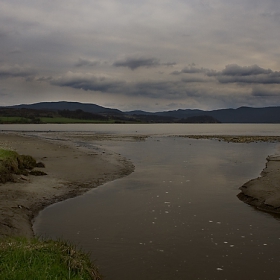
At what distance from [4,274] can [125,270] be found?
376cm

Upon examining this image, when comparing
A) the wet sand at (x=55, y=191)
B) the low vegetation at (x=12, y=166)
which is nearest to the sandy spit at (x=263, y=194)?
the wet sand at (x=55, y=191)

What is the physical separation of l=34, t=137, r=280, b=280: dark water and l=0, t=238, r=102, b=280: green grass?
5.07ft

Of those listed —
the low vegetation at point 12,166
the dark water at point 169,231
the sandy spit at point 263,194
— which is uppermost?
the low vegetation at point 12,166

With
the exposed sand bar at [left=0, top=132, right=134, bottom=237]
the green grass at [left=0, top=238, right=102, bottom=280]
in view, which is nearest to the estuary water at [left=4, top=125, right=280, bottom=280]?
the exposed sand bar at [left=0, top=132, right=134, bottom=237]

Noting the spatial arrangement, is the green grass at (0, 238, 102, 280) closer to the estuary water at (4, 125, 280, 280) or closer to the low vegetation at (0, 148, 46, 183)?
the estuary water at (4, 125, 280, 280)

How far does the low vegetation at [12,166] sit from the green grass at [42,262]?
451 inches

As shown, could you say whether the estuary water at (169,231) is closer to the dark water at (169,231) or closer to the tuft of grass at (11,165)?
the dark water at (169,231)

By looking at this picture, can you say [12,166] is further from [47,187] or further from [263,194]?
[263,194]

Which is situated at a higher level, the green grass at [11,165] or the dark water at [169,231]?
the green grass at [11,165]

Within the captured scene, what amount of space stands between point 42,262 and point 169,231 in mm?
6199

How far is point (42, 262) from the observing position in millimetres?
7523

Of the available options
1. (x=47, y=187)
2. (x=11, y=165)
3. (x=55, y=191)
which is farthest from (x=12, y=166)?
(x=55, y=191)

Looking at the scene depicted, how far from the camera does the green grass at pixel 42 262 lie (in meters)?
6.97

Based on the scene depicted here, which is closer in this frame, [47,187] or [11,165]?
[47,187]
